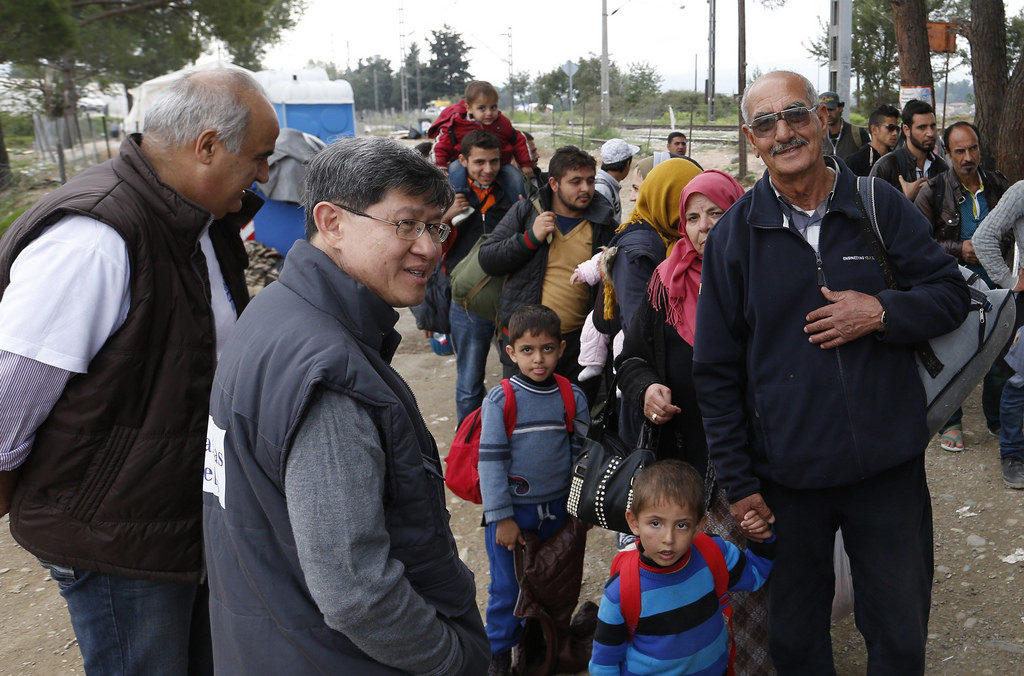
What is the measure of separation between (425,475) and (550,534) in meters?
1.78

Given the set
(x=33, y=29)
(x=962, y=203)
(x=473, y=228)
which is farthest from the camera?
(x=33, y=29)

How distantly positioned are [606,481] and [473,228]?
9.56 feet

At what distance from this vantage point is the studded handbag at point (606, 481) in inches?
107

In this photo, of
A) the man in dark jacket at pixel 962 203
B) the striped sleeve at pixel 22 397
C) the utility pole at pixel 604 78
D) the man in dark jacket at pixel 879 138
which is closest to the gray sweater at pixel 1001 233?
the man in dark jacket at pixel 962 203

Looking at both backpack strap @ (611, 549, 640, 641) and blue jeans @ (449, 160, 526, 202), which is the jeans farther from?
backpack strap @ (611, 549, 640, 641)

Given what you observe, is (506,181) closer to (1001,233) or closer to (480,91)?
(480,91)

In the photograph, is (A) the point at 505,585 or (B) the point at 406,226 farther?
(A) the point at 505,585

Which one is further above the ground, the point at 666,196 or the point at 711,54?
the point at 711,54

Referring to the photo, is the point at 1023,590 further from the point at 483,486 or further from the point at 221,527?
the point at 221,527

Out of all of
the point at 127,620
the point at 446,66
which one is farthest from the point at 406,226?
the point at 446,66

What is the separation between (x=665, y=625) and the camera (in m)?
2.50

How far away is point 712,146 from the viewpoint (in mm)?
22219

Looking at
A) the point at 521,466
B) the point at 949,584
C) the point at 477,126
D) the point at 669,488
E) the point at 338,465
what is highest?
the point at 477,126

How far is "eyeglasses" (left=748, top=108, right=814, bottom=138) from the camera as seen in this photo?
240 centimetres
